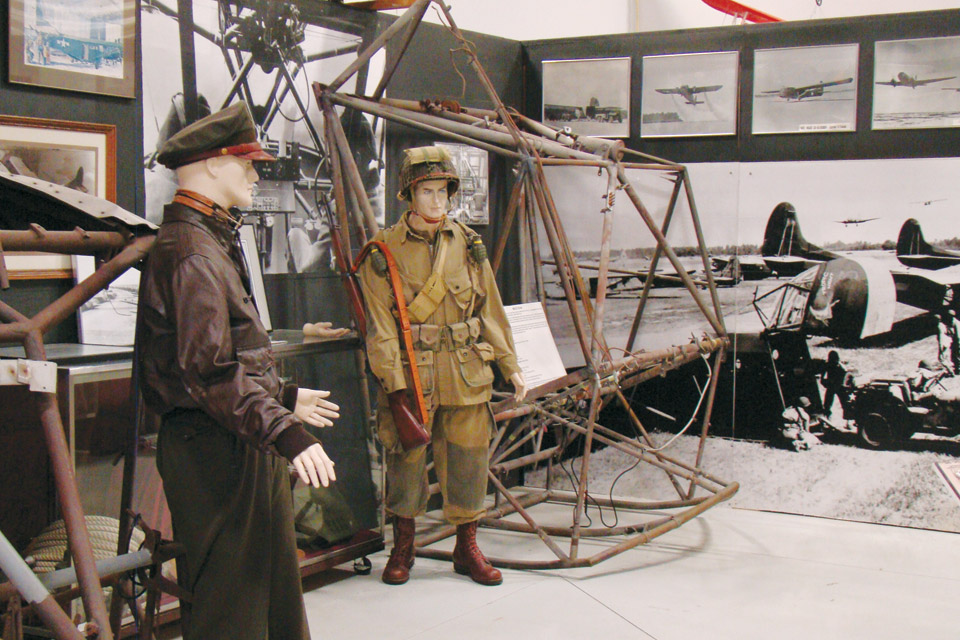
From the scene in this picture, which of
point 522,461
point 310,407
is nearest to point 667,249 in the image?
point 522,461

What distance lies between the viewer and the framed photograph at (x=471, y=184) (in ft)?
17.9

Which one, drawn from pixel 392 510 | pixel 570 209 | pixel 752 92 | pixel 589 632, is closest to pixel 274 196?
pixel 392 510

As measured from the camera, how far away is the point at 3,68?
10.8 feet

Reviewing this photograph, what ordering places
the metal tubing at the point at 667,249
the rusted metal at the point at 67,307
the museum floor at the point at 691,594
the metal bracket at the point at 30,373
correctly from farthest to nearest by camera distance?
the metal tubing at the point at 667,249
the museum floor at the point at 691,594
the rusted metal at the point at 67,307
the metal bracket at the point at 30,373

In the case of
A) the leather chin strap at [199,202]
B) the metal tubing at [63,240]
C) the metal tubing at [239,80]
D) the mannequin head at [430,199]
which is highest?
the metal tubing at [239,80]

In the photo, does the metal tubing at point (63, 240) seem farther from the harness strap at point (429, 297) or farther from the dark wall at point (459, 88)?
the dark wall at point (459, 88)

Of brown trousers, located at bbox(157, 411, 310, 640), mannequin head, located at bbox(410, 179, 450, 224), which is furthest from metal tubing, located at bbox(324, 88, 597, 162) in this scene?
brown trousers, located at bbox(157, 411, 310, 640)

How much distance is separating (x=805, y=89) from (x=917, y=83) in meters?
0.63

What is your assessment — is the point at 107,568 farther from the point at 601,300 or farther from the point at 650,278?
the point at 650,278

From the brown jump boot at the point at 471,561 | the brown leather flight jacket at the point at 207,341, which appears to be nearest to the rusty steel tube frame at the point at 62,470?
the brown leather flight jacket at the point at 207,341

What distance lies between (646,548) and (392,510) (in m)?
1.46

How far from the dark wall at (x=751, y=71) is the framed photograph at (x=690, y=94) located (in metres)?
0.04

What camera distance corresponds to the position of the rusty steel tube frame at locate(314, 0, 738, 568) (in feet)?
13.9

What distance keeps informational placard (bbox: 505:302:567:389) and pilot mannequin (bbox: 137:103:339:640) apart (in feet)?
6.11
